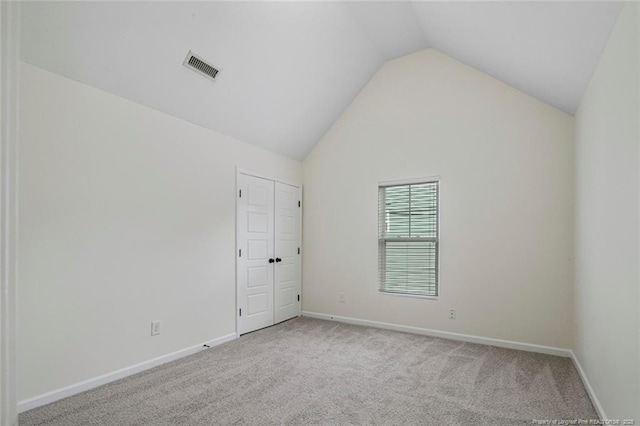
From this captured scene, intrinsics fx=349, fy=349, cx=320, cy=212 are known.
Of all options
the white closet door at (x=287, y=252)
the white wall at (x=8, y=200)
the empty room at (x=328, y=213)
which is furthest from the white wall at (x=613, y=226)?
the white closet door at (x=287, y=252)

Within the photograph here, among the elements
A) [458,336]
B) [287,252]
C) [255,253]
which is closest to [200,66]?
[255,253]

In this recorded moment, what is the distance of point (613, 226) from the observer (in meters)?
2.23

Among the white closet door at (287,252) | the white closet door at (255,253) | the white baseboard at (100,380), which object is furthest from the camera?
the white closet door at (287,252)

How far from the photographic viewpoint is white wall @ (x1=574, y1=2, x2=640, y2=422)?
1.87 meters

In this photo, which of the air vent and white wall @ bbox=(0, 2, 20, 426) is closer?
white wall @ bbox=(0, 2, 20, 426)

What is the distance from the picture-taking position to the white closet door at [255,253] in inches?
174

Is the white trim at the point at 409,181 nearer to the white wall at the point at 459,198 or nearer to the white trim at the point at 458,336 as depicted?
the white wall at the point at 459,198

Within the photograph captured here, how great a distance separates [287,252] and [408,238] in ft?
5.83

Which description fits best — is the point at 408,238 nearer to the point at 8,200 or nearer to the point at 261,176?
the point at 261,176

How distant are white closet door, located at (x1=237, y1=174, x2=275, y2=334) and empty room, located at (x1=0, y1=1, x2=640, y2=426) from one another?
1.1 inches

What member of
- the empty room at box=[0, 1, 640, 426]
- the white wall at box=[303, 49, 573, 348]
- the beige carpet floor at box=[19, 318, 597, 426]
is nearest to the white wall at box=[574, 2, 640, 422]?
the empty room at box=[0, 1, 640, 426]

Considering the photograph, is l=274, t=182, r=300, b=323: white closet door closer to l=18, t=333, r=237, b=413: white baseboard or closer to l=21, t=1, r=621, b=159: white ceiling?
l=21, t=1, r=621, b=159: white ceiling

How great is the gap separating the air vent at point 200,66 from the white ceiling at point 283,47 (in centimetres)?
5

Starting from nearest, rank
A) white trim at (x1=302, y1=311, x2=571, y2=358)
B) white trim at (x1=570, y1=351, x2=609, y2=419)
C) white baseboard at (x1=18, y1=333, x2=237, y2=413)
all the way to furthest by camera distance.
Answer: white trim at (x1=570, y1=351, x2=609, y2=419) < white baseboard at (x1=18, y1=333, x2=237, y2=413) < white trim at (x1=302, y1=311, x2=571, y2=358)
